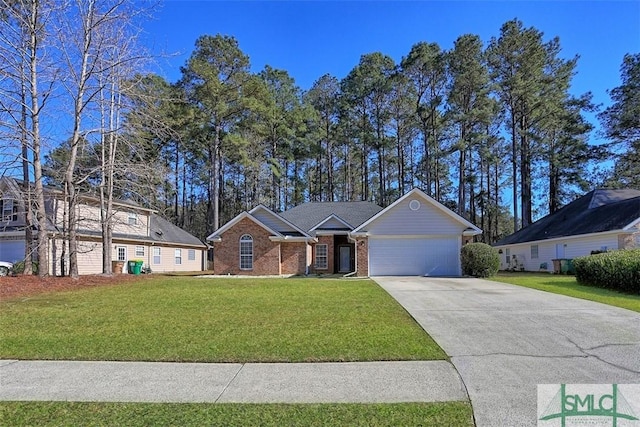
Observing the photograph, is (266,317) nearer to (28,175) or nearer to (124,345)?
(124,345)

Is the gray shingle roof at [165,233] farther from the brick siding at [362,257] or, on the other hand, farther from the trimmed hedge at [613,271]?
the trimmed hedge at [613,271]

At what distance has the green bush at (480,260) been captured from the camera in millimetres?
18656

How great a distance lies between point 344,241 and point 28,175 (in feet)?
57.5

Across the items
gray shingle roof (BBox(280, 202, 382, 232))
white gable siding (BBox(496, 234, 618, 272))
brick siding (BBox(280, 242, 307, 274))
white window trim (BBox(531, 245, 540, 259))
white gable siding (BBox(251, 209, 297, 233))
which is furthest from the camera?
gray shingle roof (BBox(280, 202, 382, 232))

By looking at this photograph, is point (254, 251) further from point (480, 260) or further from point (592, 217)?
point (592, 217)

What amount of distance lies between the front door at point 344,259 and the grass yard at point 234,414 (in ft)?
75.2

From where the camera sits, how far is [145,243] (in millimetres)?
28625

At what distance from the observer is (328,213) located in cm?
2864

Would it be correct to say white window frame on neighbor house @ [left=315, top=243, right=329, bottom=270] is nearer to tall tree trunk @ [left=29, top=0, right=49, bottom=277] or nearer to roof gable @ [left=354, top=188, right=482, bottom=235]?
roof gable @ [left=354, top=188, right=482, bottom=235]

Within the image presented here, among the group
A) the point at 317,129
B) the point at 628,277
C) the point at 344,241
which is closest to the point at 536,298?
the point at 628,277

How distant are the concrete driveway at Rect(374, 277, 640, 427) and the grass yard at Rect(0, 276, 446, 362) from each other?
0.67m

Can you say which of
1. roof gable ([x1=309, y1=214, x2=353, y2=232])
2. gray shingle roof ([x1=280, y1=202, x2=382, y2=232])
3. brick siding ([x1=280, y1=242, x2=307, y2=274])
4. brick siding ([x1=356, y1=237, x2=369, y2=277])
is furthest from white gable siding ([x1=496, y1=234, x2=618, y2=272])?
brick siding ([x1=280, y1=242, x2=307, y2=274])

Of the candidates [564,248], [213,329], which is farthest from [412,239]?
[213,329]

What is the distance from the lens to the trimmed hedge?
11.8 metres
